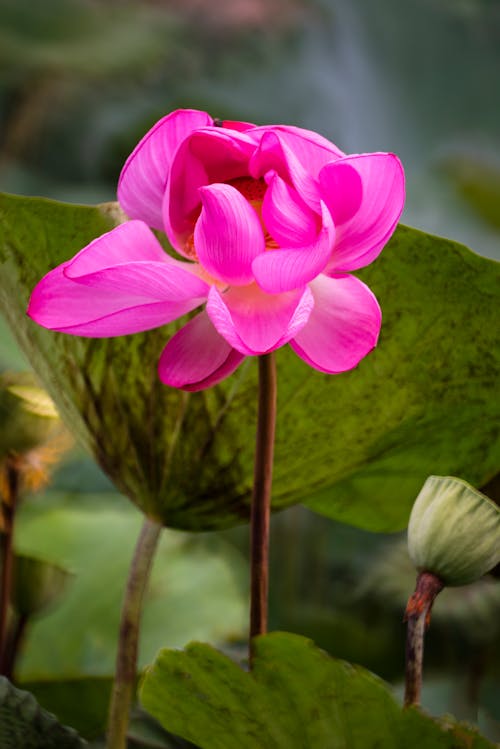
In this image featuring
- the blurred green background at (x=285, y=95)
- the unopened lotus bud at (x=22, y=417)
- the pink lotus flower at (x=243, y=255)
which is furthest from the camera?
the blurred green background at (x=285, y=95)

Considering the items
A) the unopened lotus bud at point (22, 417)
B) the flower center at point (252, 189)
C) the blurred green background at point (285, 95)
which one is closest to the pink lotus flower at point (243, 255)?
the flower center at point (252, 189)

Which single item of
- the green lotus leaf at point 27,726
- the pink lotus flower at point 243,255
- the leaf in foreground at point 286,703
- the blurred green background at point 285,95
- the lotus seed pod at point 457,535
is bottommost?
the green lotus leaf at point 27,726

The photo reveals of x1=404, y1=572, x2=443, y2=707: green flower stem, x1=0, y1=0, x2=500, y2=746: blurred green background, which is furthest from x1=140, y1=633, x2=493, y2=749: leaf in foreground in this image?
x1=0, y1=0, x2=500, y2=746: blurred green background

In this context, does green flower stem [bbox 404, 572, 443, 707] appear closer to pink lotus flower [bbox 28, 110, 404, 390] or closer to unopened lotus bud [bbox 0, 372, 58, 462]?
pink lotus flower [bbox 28, 110, 404, 390]

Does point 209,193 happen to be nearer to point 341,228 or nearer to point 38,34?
point 341,228

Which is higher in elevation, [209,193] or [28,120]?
[28,120]

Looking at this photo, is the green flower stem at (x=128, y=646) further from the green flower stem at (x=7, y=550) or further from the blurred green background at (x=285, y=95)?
the blurred green background at (x=285, y=95)

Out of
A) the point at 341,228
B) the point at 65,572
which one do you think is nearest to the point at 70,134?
the point at 65,572

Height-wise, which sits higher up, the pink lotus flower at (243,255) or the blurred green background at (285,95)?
the blurred green background at (285,95)
